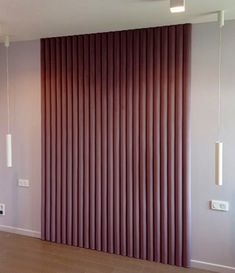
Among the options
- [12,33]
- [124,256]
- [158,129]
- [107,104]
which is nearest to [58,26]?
[12,33]

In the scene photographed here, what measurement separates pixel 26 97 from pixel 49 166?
3.17 ft

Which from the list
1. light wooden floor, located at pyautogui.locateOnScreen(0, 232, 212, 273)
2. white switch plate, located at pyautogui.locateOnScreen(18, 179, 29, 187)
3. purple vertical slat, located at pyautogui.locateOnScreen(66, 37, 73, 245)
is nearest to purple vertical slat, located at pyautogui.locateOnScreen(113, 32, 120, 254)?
light wooden floor, located at pyautogui.locateOnScreen(0, 232, 212, 273)

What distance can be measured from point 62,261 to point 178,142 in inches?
73.8

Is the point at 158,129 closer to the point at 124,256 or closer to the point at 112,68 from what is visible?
the point at 112,68

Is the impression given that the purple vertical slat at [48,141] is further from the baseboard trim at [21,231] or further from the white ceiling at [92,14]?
the white ceiling at [92,14]

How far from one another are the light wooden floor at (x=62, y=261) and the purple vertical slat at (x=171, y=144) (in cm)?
30

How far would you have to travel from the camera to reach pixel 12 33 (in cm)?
349

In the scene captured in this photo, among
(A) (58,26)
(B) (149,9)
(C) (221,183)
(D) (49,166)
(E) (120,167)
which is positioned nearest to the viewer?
(B) (149,9)

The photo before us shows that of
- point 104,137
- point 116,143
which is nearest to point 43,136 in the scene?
point 104,137

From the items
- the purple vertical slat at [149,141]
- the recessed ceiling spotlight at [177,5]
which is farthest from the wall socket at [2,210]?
the recessed ceiling spotlight at [177,5]

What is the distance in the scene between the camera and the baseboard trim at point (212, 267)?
10.3ft

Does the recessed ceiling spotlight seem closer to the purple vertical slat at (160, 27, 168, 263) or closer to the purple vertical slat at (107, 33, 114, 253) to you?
the purple vertical slat at (160, 27, 168, 263)

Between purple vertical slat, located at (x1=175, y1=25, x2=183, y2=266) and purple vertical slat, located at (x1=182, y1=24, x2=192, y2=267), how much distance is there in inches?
1.7

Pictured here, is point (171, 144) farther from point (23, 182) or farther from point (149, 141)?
point (23, 182)
